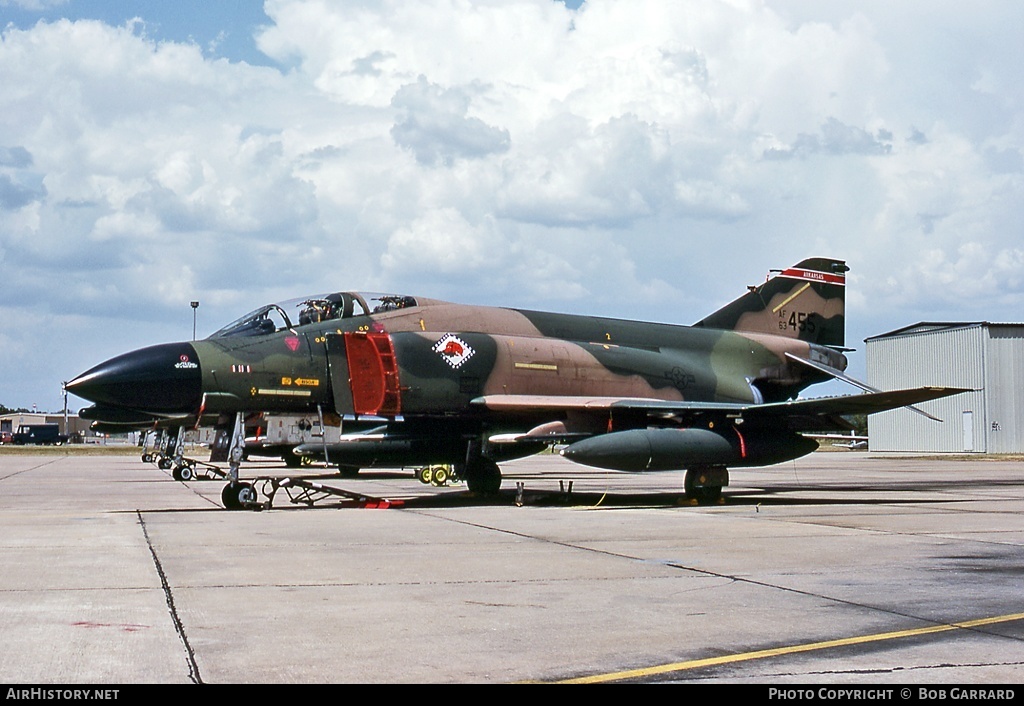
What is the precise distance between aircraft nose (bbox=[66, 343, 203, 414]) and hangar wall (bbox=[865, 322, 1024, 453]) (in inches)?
1908

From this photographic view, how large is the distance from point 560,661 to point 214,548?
6.21 meters

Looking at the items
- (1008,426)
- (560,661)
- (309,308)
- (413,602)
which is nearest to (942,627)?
(560,661)

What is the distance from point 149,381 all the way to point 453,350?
Answer: 15.4ft

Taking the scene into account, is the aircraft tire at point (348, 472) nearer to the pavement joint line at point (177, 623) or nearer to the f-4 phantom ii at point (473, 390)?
the f-4 phantom ii at point (473, 390)

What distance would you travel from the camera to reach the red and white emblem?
55.8 ft

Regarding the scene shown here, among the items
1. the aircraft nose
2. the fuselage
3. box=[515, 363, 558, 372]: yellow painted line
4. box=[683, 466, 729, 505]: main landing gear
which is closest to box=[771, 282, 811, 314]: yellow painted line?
the fuselage

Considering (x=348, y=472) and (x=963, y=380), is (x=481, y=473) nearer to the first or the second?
(x=348, y=472)

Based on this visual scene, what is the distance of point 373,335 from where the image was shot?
659 inches

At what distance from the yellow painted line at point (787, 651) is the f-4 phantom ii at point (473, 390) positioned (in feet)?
31.4

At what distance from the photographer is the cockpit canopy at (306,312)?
1648cm

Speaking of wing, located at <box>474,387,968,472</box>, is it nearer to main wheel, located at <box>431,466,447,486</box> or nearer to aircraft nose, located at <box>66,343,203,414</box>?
aircraft nose, located at <box>66,343,203,414</box>

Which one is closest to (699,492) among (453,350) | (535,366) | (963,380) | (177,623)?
(535,366)

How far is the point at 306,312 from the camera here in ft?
55.4

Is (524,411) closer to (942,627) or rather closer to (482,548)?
(482,548)
